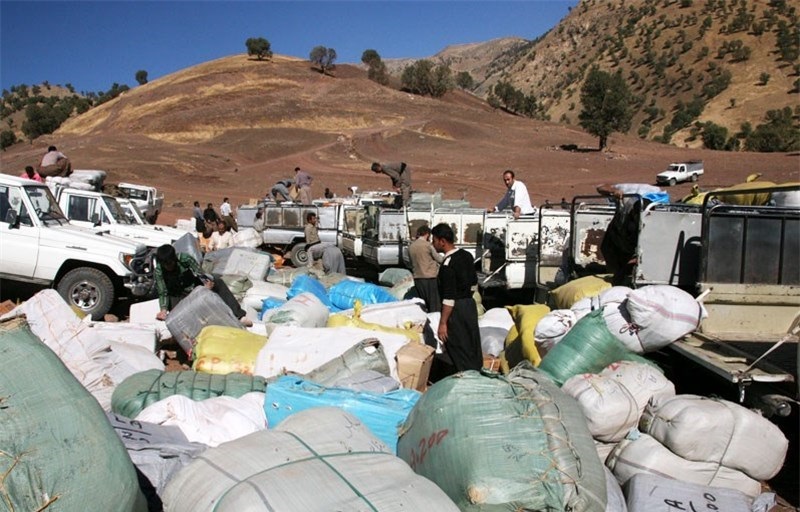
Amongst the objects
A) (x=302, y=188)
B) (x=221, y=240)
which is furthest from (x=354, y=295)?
(x=302, y=188)

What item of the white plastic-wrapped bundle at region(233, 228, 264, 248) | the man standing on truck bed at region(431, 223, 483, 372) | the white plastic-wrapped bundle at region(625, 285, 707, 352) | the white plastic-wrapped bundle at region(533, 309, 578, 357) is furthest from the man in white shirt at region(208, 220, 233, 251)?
the white plastic-wrapped bundle at region(625, 285, 707, 352)

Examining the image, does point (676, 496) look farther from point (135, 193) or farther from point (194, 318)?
point (135, 193)

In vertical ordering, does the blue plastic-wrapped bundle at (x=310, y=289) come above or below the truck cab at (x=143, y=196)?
below

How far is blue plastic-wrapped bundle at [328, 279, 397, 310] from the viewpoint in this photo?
837 cm

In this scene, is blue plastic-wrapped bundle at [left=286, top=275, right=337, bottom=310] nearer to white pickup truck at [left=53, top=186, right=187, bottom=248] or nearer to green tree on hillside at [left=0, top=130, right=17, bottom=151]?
white pickup truck at [left=53, top=186, right=187, bottom=248]

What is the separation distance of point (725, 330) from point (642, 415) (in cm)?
154

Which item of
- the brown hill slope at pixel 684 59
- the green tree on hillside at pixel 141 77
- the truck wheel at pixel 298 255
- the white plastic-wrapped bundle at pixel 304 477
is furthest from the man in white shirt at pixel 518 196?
the green tree on hillside at pixel 141 77

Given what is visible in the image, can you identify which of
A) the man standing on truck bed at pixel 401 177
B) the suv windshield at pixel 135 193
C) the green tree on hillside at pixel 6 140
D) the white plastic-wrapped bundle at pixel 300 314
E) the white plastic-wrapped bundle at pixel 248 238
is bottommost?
the white plastic-wrapped bundle at pixel 300 314

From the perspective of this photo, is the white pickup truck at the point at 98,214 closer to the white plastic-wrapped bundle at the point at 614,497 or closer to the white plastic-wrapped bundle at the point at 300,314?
the white plastic-wrapped bundle at the point at 300,314

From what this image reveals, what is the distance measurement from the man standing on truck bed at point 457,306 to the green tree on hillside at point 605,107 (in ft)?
131

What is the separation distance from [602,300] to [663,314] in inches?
21.3

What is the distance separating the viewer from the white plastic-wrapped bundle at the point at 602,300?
4969mm

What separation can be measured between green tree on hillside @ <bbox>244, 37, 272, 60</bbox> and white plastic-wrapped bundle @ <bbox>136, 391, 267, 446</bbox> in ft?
248

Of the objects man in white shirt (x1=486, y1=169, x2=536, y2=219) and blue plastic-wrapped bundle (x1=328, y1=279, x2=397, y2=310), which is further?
man in white shirt (x1=486, y1=169, x2=536, y2=219)
